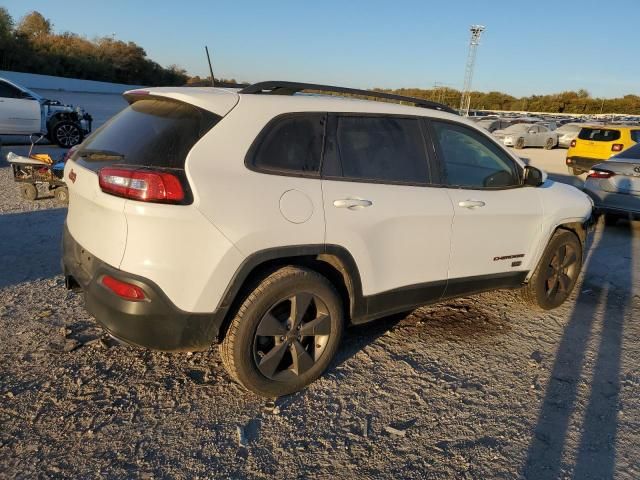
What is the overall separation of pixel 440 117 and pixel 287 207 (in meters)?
1.57

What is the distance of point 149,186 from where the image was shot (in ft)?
8.27

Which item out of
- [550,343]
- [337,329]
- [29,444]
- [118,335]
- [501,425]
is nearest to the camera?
[29,444]

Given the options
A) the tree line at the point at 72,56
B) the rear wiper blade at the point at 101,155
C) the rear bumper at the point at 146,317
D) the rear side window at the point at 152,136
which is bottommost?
the rear bumper at the point at 146,317

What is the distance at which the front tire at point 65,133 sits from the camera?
13.2 metres

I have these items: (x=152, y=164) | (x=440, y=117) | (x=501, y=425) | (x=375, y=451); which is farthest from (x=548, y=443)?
(x=152, y=164)

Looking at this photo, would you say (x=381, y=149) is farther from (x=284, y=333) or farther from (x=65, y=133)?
(x=65, y=133)

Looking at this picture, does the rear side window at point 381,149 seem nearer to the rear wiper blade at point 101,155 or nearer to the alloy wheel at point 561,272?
the rear wiper blade at point 101,155

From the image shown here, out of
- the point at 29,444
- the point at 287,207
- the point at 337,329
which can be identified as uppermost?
the point at 287,207

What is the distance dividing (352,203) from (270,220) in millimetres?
567

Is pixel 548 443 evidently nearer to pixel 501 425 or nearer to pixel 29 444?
pixel 501 425

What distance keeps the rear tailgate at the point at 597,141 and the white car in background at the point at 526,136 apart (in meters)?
9.63

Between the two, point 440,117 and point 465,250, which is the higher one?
point 440,117

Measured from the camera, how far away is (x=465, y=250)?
377 cm

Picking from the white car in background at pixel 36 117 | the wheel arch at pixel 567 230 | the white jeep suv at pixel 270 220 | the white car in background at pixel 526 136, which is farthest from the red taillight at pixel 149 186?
the white car in background at pixel 526 136
